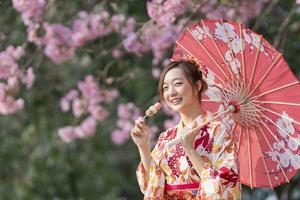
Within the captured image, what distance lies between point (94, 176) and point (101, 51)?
14.8ft

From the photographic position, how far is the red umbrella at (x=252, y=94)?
4402 millimetres

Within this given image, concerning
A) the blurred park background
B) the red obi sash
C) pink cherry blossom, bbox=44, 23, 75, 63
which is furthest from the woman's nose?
pink cherry blossom, bbox=44, 23, 75, 63

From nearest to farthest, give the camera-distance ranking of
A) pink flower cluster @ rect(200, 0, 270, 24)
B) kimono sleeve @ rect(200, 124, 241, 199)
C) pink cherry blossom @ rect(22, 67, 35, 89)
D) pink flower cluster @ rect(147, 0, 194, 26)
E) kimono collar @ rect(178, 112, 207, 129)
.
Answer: kimono sleeve @ rect(200, 124, 241, 199), kimono collar @ rect(178, 112, 207, 129), pink flower cluster @ rect(147, 0, 194, 26), pink flower cluster @ rect(200, 0, 270, 24), pink cherry blossom @ rect(22, 67, 35, 89)

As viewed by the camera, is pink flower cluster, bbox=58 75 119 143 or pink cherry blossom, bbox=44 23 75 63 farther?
pink flower cluster, bbox=58 75 119 143

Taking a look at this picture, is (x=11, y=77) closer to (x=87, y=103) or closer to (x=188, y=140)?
(x=87, y=103)

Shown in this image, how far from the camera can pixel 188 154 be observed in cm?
402

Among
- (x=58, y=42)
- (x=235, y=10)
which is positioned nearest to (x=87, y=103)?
(x=58, y=42)

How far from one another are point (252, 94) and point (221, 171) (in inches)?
19.3

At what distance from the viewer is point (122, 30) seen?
6.96 m

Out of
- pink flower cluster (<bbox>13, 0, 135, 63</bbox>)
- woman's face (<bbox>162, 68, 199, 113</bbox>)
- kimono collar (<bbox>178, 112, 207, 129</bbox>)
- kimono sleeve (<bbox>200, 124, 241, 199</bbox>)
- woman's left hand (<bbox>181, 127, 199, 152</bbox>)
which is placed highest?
pink flower cluster (<bbox>13, 0, 135, 63</bbox>)

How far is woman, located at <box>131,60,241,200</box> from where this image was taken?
13.2 ft

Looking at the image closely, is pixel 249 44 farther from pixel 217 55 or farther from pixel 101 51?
pixel 101 51

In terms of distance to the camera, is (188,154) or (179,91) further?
(179,91)

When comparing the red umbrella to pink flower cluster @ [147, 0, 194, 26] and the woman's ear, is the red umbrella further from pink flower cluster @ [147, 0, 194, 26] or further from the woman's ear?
pink flower cluster @ [147, 0, 194, 26]
